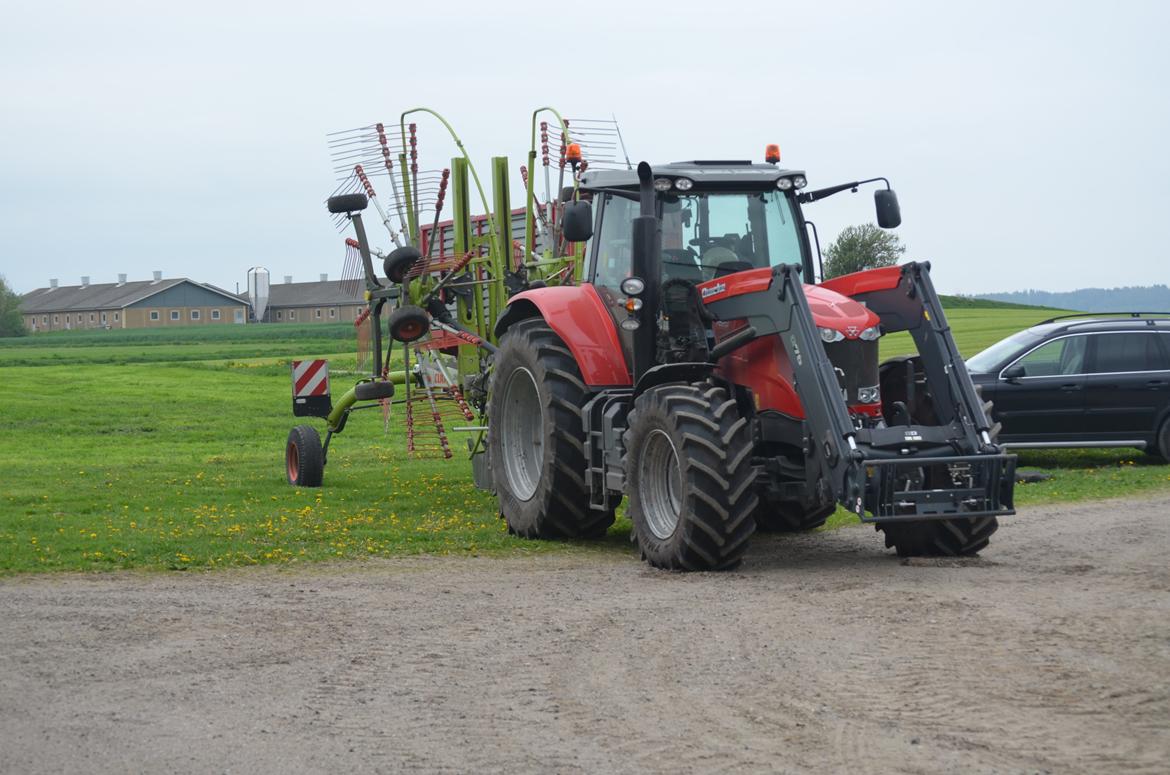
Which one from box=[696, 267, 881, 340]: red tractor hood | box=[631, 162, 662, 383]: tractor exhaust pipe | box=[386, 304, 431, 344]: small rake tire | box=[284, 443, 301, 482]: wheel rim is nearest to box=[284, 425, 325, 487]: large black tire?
box=[284, 443, 301, 482]: wheel rim

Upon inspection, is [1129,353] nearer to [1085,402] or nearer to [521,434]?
[1085,402]

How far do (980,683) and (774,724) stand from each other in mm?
1096

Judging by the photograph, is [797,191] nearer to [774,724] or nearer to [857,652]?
[857,652]

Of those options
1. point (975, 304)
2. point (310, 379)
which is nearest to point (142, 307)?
point (975, 304)

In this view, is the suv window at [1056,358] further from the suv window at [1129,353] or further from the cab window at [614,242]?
the cab window at [614,242]

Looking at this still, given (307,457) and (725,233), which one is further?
(307,457)

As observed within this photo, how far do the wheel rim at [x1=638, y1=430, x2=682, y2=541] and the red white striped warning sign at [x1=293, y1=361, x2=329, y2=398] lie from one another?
8497mm

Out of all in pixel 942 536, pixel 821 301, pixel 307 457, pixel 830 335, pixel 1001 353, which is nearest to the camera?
pixel 830 335

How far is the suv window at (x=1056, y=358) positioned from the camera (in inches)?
731

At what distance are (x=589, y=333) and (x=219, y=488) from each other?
21.1 feet

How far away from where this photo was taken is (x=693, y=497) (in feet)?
33.2

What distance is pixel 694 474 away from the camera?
398 inches

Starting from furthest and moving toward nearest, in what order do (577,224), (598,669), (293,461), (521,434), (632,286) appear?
(293,461) → (521,434) → (632,286) → (577,224) → (598,669)

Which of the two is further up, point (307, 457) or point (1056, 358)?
point (1056, 358)
